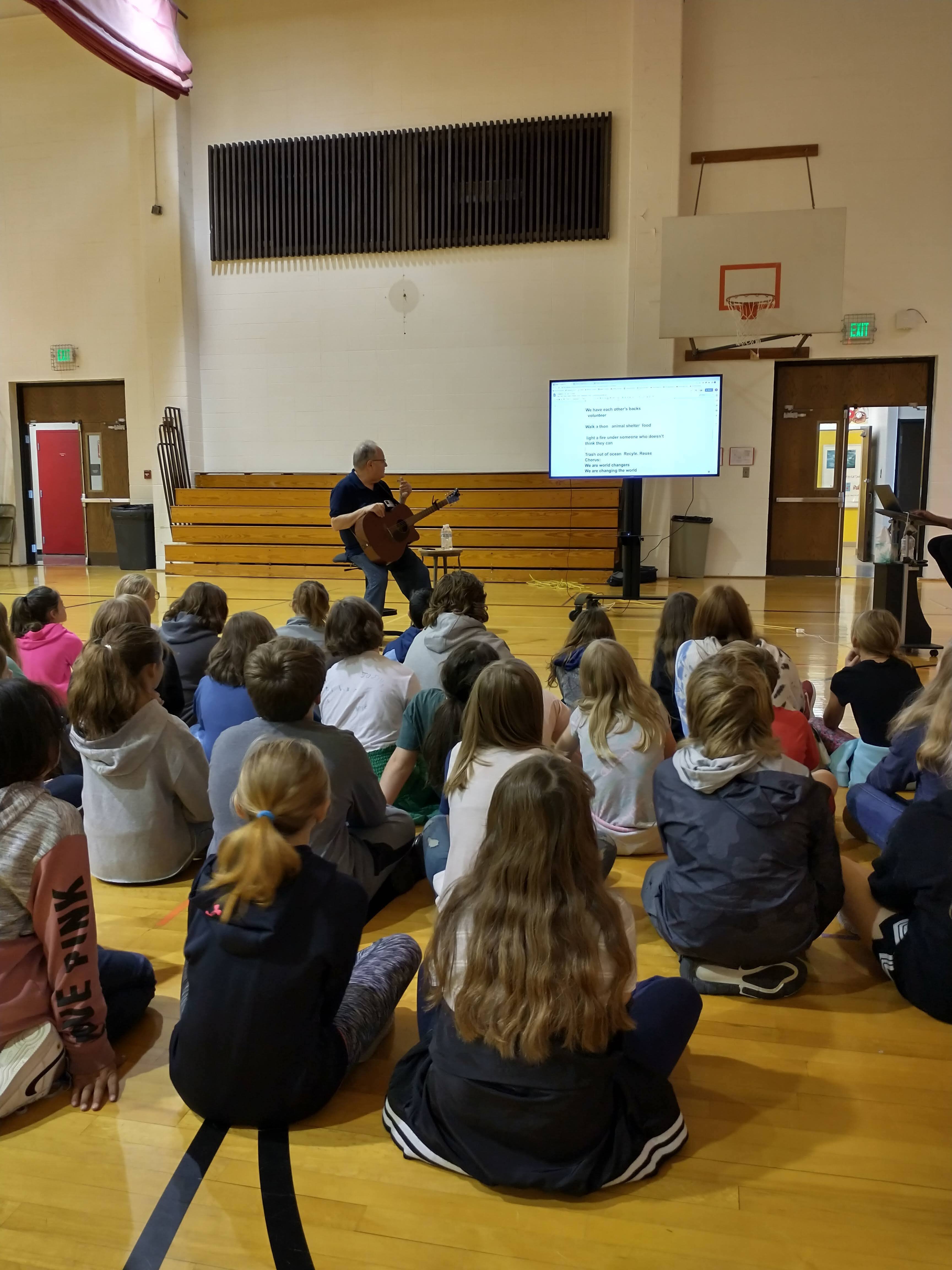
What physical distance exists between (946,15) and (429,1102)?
11.5 metres

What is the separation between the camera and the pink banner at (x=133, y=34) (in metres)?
7.72

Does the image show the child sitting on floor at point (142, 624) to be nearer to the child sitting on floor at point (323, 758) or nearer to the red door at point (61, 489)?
the child sitting on floor at point (323, 758)

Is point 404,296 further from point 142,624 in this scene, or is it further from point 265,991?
point 265,991

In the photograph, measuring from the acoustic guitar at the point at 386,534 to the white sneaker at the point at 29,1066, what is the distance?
16.3 feet

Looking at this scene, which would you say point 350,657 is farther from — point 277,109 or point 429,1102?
point 277,109

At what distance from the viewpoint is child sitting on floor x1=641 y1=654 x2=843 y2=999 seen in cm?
222

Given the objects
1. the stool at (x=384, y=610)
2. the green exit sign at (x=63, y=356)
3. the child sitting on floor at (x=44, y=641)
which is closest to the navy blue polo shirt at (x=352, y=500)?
the stool at (x=384, y=610)

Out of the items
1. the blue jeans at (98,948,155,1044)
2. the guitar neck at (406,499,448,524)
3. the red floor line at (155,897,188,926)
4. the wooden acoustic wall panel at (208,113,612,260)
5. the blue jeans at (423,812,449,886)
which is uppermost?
the wooden acoustic wall panel at (208,113,612,260)

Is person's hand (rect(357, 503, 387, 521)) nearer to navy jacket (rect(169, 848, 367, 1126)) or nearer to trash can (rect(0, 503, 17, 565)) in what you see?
navy jacket (rect(169, 848, 367, 1126))

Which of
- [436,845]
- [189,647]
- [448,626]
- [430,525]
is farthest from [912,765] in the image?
[430,525]

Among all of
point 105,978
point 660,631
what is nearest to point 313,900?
point 105,978

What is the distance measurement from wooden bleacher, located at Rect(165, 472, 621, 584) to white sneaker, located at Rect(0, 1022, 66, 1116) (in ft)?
27.3

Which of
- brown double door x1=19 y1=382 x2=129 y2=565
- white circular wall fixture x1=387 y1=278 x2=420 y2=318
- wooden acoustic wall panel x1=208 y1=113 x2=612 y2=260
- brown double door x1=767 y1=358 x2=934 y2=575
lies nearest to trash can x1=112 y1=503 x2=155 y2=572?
brown double door x1=19 y1=382 x2=129 y2=565

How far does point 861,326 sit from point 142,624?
29.4ft
